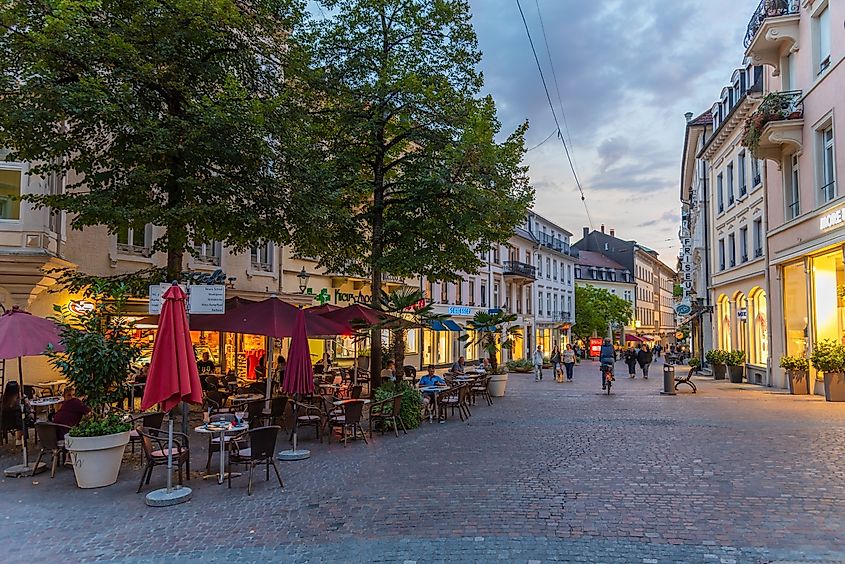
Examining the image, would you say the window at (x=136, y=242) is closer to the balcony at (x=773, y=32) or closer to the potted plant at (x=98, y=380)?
the potted plant at (x=98, y=380)

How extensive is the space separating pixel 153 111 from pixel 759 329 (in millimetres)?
24046

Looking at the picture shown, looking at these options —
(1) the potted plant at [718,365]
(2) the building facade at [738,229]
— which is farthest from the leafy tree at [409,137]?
(1) the potted plant at [718,365]

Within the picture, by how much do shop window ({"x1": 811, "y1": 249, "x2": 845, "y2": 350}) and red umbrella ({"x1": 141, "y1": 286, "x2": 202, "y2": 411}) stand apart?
61.1 feet

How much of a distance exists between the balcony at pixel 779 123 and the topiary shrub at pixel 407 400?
14630 mm

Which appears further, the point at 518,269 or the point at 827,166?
the point at 518,269

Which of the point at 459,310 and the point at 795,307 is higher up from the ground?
the point at 459,310

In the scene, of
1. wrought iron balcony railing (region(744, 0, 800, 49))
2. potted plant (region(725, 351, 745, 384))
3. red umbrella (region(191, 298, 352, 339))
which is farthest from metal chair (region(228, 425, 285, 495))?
potted plant (region(725, 351, 745, 384))

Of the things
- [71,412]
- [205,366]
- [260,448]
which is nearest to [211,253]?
[205,366]

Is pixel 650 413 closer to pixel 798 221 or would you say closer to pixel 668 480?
pixel 668 480

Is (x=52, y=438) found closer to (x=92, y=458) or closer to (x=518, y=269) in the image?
(x=92, y=458)

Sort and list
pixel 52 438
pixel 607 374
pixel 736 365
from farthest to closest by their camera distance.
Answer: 1. pixel 736 365
2. pixel 607 374
3. pixel 52 438

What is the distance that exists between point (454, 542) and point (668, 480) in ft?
12.1

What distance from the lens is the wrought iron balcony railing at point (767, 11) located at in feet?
66.5

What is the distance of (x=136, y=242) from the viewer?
55.0 feet
